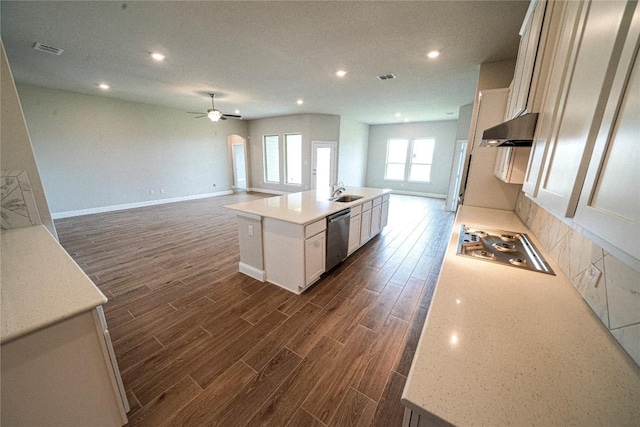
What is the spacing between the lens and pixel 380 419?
1.34m

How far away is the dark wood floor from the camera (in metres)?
1.41

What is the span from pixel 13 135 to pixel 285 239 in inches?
84.4

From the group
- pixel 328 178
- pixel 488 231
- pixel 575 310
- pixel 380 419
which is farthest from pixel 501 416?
pixel 328 178

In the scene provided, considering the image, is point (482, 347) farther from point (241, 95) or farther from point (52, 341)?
point (241, 95)

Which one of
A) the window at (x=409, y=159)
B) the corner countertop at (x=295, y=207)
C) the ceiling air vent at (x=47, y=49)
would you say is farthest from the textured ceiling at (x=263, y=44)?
the window at (x=409, y=159)

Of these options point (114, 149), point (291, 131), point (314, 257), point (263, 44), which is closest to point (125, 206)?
point (114, 149)

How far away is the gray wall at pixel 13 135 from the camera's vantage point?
5.07 ft

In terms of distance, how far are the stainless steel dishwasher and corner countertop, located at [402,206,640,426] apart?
166 centimetres

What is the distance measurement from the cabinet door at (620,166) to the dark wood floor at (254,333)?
1416 mm

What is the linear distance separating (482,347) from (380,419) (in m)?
0.96

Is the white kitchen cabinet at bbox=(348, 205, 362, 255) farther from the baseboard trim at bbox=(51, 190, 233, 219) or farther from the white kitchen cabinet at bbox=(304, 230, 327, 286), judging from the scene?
the baseboard trim at bbox=(51, 190, 233, 219)

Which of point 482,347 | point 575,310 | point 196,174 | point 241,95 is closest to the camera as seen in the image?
point 482,347

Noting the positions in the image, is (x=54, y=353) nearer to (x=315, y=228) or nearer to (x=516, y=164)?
(x=315, y=228)

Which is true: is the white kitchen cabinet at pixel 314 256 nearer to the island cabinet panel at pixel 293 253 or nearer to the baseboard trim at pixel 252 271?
the island cabinet panel at pixel 293 253
